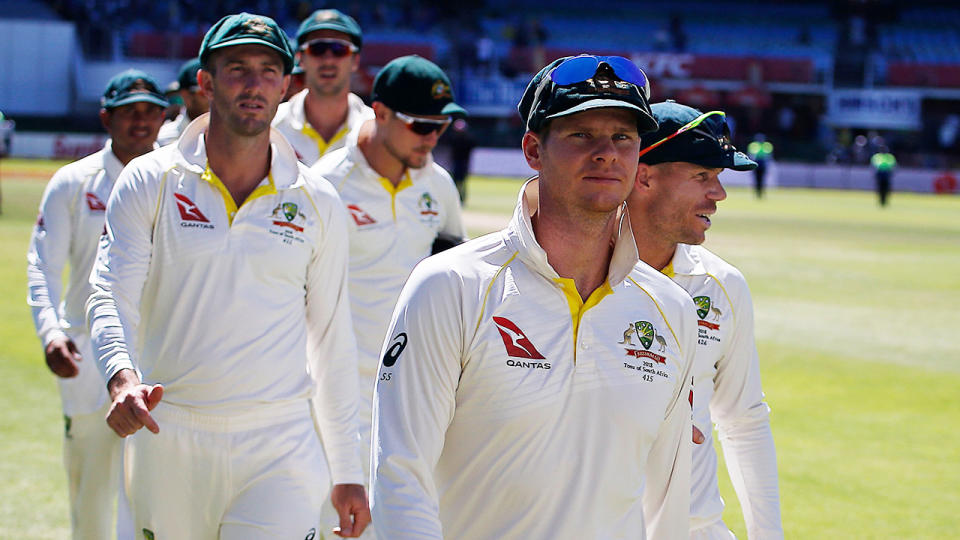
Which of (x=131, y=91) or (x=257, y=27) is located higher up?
(x=257, y=27)

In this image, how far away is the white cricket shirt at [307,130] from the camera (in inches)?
281

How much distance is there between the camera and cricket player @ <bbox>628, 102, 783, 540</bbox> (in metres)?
3.79

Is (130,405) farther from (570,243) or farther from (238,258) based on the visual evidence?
(570,243)

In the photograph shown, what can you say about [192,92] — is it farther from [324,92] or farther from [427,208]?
[427,208]

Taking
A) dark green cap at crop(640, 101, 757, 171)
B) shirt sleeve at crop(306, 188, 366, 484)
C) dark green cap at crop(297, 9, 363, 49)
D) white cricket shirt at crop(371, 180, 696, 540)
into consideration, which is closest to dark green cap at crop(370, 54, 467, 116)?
dark green cap at crop(297, 9, 363, 49)

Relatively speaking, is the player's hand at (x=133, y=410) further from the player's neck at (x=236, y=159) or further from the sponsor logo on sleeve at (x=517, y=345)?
the sponsor logo on sleeve at (x=517, y=345)

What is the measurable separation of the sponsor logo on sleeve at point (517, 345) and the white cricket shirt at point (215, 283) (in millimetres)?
1708

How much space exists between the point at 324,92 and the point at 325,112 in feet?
0.41

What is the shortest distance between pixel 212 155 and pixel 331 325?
2.46ft

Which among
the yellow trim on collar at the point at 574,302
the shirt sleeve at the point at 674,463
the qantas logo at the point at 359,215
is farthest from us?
the qantas logo at the point at 359,215

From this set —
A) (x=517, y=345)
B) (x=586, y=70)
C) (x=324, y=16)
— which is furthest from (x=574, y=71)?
(x=324, y=16)

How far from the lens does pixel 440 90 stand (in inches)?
235

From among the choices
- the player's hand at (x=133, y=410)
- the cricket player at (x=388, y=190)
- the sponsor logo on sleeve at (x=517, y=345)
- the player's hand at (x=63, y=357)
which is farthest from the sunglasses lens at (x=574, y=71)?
the player's hand at (x=63, y=357)

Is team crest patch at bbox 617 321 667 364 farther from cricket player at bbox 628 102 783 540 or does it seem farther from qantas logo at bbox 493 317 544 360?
cricket player at bbox 628 102 783 540
